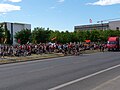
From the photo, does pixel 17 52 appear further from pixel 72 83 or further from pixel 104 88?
pixel 104 88

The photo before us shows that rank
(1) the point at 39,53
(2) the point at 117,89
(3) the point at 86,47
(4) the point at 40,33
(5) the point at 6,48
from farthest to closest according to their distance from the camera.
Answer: (4) the point at 40,33
(3) the point at 86,47
(1) the point at 39,53
(5) the point at 6,48
(2) the point at 117,89

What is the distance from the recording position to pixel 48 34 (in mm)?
110312

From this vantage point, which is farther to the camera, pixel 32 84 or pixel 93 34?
pixel 93 34

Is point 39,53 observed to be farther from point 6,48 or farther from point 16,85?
Answer: point 16,85

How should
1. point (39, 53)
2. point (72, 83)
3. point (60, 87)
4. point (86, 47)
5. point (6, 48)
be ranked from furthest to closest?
point (86, 47), point (39, 53), point (6, 48), point (72, 83), point (60, 87)

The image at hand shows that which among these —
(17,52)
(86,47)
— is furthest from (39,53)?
(86,47)

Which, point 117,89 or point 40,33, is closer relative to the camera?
point 117,89

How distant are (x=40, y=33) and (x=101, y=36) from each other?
21.4 meters

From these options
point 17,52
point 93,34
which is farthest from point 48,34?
point 17,52

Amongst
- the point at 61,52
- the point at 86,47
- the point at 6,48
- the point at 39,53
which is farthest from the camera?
the point at 86,47

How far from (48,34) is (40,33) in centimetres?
478

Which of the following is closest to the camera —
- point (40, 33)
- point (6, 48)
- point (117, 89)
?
point (117, 89)

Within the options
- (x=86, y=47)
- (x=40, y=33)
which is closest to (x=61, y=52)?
(x=86, y=47)

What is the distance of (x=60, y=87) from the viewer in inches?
509
